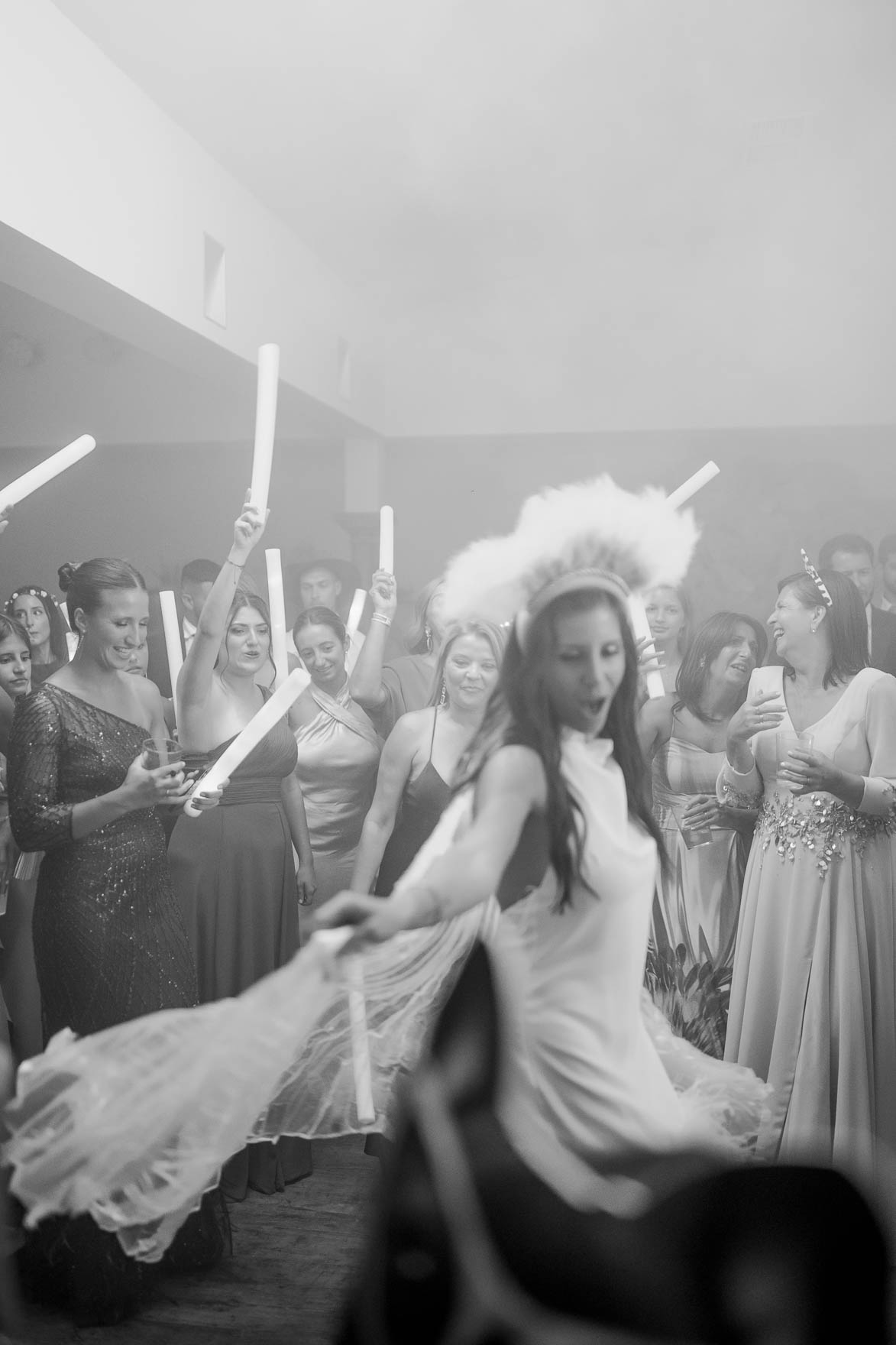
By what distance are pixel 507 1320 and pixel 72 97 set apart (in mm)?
2868

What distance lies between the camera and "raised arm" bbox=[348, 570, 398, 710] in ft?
9.68

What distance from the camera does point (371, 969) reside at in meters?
2.22

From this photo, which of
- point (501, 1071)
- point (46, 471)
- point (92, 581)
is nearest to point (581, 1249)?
point (501, 1071)

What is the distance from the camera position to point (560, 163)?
285 cm

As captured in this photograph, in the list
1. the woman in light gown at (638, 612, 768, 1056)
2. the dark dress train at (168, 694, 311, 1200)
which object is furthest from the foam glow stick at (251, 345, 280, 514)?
the woman in light gown at (638, 612, 768, 1056)

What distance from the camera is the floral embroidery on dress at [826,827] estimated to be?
271 cm

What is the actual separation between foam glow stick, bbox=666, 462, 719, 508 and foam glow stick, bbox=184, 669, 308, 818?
107 cm

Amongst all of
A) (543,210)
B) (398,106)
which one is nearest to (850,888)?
(543,210)

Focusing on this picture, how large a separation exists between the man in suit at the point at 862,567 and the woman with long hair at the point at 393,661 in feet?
3.21

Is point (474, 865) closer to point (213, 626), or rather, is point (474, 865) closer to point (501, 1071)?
point (501, 1071)

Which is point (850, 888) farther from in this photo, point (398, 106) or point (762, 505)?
point (398, 106)

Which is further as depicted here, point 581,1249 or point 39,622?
point 39,622

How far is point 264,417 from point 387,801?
108cm

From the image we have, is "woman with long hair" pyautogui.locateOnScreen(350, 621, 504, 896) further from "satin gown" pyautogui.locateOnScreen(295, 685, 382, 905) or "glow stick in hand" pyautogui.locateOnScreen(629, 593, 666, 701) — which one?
"glow stick in hand" pyautogui.locateOnScreen(629, 593, 666, 701)
